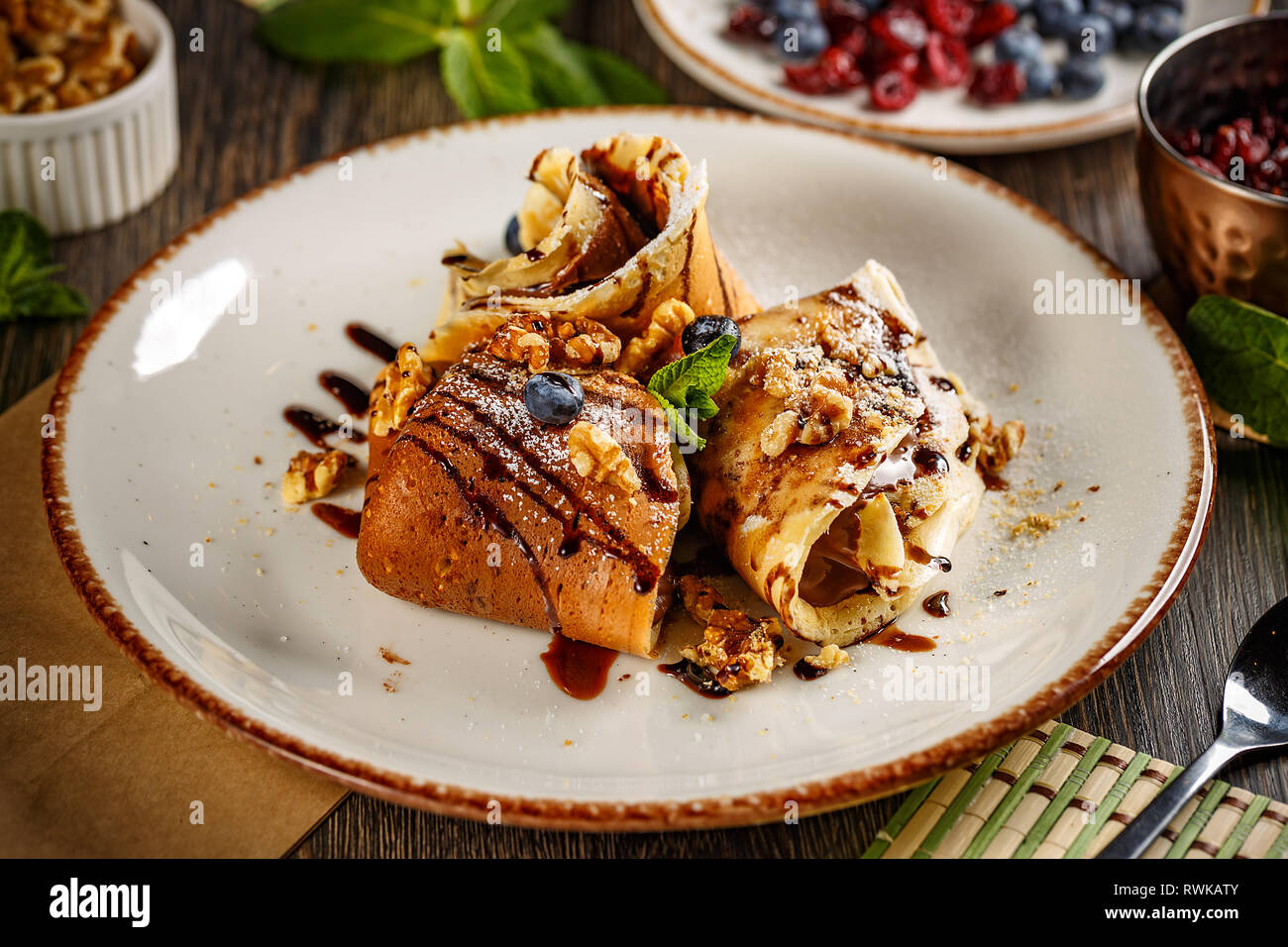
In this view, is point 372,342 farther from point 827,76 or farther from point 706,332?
point 827,76

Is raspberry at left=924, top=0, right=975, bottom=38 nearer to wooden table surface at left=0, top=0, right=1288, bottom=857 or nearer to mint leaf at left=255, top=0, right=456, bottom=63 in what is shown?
wooden table surface at left=0, top=0, right=1288, bottom=857

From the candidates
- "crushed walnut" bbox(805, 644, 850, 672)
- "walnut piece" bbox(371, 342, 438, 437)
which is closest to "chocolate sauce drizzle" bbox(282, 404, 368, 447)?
"walnut piece" bbox(371, 342, 438, 437)

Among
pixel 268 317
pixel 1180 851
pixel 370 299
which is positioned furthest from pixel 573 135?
pixel 1180 851

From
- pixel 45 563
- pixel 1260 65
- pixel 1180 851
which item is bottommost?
pixel 45 563

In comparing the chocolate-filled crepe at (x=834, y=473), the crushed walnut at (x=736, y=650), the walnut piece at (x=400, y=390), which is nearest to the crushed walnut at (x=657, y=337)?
the chocolate-filled crepe at (x=834, y=473)

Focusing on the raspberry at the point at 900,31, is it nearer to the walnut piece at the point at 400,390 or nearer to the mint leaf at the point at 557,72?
the mint leaf at the point at 557,72
